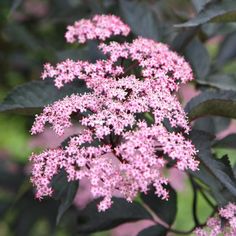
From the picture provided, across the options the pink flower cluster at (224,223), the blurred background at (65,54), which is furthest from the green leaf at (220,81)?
the pink flower cluster at (224,223)

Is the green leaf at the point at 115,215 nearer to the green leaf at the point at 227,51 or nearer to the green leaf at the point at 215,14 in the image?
the green leaf at the point at 215,14

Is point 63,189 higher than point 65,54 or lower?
lower

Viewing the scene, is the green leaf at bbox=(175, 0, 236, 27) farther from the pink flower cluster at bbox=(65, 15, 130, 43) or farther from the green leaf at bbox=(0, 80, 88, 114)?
the green leaf at bbox=(0, 80, 88, 114)

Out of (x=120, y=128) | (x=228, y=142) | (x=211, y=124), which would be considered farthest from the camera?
(x=211, y=124)

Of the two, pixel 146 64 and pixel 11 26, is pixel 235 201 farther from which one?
pixel 11 26

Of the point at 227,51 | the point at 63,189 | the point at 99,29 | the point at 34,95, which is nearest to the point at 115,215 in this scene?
the point at 63,189

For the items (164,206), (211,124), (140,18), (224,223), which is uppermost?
(140,18)

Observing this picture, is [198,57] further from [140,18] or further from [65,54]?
[65,54]
